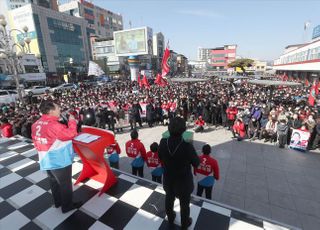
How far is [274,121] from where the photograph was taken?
719 centimetres

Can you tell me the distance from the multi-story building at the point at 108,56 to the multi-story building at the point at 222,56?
55.8 m

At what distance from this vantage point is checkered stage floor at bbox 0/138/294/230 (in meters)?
2.41

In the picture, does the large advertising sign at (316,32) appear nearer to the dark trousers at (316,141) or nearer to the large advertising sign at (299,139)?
the dark trousers at (316,141)

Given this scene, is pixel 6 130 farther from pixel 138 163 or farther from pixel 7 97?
pixel 7 97

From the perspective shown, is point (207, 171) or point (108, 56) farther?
point (108, 56)

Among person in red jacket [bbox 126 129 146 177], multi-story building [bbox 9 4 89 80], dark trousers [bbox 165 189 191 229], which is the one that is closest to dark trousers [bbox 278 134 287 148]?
person in red jacket [bbox 126 129 146 177]

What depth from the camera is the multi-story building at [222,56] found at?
88375mm

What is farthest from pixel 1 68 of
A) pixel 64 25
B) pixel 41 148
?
pixel 41 148

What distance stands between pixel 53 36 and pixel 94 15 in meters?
26.9

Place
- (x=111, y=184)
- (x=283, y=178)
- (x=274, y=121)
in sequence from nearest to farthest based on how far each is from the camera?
(x=111, y=184)
(x=283, y=178)
(x=274, y=121)

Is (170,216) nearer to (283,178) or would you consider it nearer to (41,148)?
(41,148)

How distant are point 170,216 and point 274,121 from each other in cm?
676

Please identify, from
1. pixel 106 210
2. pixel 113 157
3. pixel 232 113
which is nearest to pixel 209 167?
pixel 106 210

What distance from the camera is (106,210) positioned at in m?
2.69
